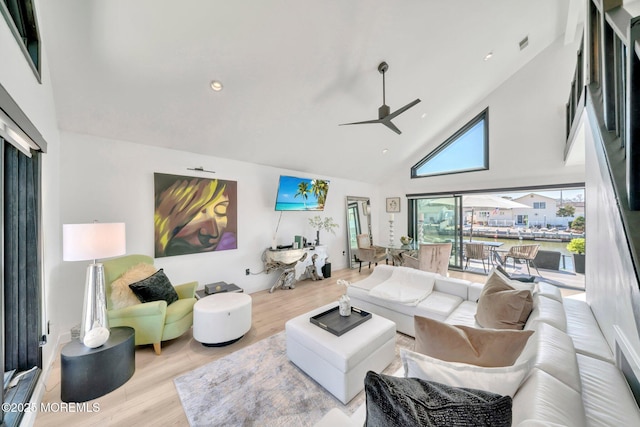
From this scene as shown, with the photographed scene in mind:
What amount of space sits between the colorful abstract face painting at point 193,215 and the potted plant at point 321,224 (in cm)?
179

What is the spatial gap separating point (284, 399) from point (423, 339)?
124 centimetres

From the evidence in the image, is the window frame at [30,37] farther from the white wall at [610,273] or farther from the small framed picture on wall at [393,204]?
the small framed picture on wall at [393,204]

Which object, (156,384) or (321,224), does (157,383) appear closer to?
(156,384)

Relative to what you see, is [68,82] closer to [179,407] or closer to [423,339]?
[179,407]

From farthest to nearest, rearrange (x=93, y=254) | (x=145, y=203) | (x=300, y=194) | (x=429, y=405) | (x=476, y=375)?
(x=300, y=194), (x=145, y=203), (x=93, y=254), (x=476, y=375), (x=429, y=405)

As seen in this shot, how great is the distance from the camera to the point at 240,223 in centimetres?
406

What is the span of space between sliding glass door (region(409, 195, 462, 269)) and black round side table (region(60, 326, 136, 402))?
5.93 meters

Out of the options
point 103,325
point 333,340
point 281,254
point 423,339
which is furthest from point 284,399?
point 281,254

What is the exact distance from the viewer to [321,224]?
5.33m

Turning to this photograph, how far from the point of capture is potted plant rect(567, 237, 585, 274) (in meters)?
4.49

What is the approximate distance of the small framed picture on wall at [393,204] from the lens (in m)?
6.46

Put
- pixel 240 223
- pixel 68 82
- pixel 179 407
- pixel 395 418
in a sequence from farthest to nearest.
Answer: pixel 240 223, pixel 68 82, pixel 179 407, pixel 395 418

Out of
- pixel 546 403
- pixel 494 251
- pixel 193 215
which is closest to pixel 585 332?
pixel 546 403

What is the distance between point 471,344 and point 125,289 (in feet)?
10.0
